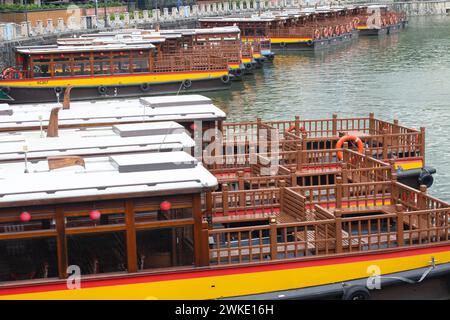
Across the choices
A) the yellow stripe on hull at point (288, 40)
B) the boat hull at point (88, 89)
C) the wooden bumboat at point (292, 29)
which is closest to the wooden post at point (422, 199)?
the boat hull at point (88, 89)

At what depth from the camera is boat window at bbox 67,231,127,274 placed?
10.8 m

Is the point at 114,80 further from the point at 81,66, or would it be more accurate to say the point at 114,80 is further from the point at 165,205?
the point at 165,205

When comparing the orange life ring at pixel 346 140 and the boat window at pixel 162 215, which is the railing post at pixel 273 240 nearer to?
the boat window at pixel 162 215

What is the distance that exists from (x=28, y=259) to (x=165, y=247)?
1.64m

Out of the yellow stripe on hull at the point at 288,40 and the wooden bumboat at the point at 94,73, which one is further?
the yellow stripe on hull at the point at 288,40

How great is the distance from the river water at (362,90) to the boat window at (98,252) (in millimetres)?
12530

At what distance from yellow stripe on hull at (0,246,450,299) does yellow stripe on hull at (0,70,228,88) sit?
26679 mm

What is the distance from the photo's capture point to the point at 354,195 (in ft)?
54.4

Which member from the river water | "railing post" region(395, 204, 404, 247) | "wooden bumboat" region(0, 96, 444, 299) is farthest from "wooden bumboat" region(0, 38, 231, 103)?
"railing post" region(395, 204, 404, 247)

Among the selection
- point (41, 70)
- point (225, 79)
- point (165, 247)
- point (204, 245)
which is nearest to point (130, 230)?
point (165, 247)

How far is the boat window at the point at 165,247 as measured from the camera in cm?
1102

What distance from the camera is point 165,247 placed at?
36.7ft
